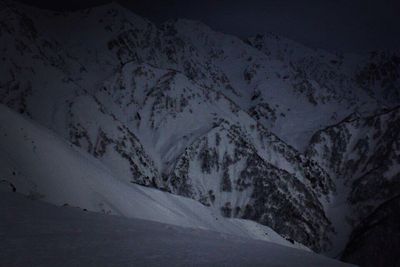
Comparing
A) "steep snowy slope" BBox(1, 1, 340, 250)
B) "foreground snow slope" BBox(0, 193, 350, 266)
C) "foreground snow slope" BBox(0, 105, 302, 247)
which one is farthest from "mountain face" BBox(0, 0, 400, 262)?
"foreground snow slope" BBox(0, 193, 350, 266)

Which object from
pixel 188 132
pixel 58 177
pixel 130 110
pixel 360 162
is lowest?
pixel 58 177

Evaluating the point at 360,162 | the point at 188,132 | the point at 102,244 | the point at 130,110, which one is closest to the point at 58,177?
the point at 102,244

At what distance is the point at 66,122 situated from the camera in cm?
8100

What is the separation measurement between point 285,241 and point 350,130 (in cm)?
12595

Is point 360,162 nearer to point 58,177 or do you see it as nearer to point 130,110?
point 130,110

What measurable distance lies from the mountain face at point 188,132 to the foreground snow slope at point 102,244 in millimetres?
67077

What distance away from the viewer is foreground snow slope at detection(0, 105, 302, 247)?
1477 cm

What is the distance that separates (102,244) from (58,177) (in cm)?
1084

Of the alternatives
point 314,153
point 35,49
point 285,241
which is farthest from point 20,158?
point 314,153

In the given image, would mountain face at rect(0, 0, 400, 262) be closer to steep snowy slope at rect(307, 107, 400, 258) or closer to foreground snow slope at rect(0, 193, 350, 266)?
steep snowy slope at rect(307, 107, 400, 258)

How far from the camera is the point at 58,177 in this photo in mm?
16641

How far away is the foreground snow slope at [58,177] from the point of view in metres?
14.8

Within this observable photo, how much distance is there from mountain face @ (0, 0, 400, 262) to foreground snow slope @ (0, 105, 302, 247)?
56.1 m

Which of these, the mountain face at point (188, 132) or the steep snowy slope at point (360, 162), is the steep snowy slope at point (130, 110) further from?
the steep snowy slope at point (360, 162)
